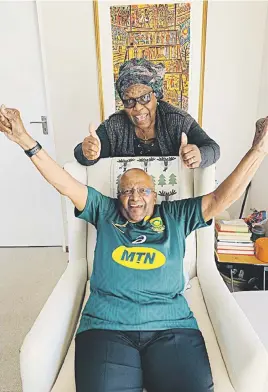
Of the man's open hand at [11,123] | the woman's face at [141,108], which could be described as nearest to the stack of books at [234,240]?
the woman's face at [141,108]

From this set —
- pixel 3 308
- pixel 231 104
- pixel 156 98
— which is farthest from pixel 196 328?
pixel 231 104

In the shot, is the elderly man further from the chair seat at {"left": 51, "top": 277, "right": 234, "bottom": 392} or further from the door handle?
the door handle

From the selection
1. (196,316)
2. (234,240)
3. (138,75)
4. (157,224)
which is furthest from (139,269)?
Answer: (234,240)

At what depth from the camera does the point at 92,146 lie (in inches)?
56.4

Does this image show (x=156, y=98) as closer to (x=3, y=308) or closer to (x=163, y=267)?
(x=163, y=267)

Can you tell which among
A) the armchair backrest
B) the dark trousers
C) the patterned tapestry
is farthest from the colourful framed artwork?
the dark trousers

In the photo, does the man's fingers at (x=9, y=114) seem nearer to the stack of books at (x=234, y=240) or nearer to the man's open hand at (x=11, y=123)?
the man's open hand at (x=11, y=123)

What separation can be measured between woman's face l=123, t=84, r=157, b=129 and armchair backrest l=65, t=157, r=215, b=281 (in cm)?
17

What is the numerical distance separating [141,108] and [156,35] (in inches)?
41.8

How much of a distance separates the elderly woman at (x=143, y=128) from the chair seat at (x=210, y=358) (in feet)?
1.90

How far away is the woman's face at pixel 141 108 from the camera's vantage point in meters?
1.47

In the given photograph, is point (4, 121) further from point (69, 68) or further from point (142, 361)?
point (69, 68)

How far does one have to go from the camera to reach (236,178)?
1240 millimetres

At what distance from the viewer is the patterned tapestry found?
2.25 metres
